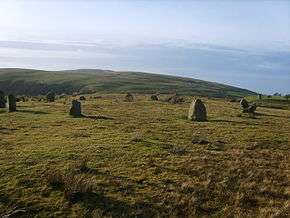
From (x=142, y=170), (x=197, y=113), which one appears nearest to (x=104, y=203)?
(x=142, y=170)

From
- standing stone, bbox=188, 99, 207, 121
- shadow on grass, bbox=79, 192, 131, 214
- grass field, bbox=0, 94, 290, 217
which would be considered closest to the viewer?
shadow on grass, bbox=79, 192, 131, 214

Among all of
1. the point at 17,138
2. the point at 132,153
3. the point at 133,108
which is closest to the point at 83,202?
the point at 132,153

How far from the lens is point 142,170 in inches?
1018

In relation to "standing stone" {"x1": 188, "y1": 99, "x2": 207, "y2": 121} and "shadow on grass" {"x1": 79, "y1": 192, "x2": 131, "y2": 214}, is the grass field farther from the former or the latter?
"standing stone" {"x1": 188, "y1": 99, "x2": 207, "y2": 121}

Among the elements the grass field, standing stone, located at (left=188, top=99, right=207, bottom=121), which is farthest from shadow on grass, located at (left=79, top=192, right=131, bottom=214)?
standing stone, located at (left=188, top=99, right=207, bottom=121)

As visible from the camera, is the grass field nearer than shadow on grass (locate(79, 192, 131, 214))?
No

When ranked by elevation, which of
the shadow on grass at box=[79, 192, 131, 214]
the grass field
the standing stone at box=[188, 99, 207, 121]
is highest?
the standing stone at box=[188, 99, 207, 121]

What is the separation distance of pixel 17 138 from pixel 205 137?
42.3ft

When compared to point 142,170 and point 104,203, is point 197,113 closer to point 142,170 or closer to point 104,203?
point 142,170

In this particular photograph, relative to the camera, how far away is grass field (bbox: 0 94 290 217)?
2152cm

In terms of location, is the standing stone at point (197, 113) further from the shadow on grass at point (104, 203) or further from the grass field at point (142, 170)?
the shadow on grass at point (104, 203)

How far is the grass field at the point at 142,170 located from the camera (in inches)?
847

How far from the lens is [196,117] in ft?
151

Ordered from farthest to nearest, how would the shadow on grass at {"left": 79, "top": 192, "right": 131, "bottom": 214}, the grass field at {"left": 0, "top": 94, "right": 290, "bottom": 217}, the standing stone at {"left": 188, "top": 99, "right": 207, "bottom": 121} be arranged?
the standing stone at {"left": 188, "top": 99, "right": 207, "bottom": 121} → the grass field at {"left": 0, "top": 94, "right": 290, "bottom": 217} → the shadow on grass at {"left": 79, "top": 192, "right": 131, "bottom": 214}
